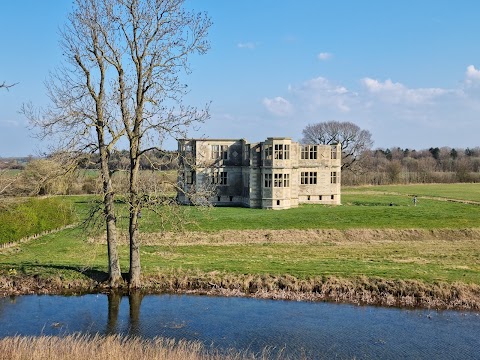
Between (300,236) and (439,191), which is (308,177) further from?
(439,191)

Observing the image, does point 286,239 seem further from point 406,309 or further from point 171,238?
point 406,309

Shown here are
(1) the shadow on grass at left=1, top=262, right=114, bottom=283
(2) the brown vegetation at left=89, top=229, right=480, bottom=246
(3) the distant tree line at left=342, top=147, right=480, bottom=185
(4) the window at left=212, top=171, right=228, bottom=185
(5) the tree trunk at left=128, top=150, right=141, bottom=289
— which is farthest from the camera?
(3) the distant tree line at left=342, top=147, right=480, bottom=185

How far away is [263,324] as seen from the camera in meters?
18.4

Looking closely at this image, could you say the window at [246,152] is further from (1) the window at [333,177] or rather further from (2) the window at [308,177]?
(1) the window at [333,177]

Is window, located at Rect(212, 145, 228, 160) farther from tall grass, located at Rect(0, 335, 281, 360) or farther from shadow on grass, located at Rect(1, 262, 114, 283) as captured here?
tall grass, located at Rect(0, 335, 281, 360)

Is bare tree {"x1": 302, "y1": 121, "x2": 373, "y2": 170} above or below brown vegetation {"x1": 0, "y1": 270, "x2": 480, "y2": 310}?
above

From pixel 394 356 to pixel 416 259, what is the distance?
1542cm

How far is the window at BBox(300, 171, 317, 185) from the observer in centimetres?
5381

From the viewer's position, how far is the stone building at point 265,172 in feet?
159

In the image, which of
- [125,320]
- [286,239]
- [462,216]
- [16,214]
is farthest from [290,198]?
[125,320]

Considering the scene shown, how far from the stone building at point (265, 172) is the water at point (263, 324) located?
27313 mm


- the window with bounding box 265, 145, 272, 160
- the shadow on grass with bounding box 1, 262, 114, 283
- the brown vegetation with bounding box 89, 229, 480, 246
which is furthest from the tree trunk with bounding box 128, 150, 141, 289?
the window with bounding box 265, 145, 272, 160

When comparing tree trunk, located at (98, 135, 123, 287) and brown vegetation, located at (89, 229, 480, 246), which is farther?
brown vegetation, located at (89, 229, 480, 246)

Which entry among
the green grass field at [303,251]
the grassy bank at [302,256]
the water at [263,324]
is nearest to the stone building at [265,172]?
the green grass field at [303,251]
